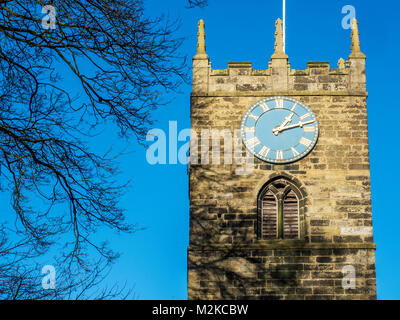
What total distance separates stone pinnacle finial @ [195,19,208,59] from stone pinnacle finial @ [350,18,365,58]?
13.9ft

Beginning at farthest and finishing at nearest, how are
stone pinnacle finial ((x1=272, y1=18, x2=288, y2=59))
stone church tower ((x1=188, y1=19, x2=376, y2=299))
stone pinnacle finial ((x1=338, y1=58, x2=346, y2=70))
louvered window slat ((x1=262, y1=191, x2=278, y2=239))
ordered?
stone pinnacle finial ((x1=272, y1=18, x2=288, y2=59)) → stone pinnacle finial ((x1=338, y1=58, x2=346, y2=70)) → louvered window slat ((x1=262, y1=191, x2=278, y2=239)) → stone church tower ((x1=188, y1=19, x2=376, y2=299))

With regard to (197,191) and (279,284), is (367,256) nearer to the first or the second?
(279,284)

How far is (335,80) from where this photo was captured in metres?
22.3

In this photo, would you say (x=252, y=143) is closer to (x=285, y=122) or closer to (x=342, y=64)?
(x=285, y=122)

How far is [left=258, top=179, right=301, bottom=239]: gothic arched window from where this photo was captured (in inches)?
833

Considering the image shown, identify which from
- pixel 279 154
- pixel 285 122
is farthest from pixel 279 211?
pixel 285 122

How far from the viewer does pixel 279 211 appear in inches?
839

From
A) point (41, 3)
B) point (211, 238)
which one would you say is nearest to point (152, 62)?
point (41, 3)

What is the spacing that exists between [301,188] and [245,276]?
2.86 m

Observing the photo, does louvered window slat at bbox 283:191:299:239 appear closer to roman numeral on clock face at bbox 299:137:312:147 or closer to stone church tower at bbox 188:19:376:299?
stone church tower at bbox 188:19:376:299

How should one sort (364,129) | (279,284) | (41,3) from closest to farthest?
1. (41,3)
2. (279,284)
3. (364,129)

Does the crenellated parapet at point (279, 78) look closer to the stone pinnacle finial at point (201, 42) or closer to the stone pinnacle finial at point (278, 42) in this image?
the stone pinnacle finial at point (201, 42)

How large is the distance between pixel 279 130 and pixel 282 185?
4.98ft

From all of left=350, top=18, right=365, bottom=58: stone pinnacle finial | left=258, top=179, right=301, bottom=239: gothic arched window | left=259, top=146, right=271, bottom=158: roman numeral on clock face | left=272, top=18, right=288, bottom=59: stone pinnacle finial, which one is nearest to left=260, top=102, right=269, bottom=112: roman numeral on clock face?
left=259, top=146, right=271, bottom=158: roman numeral on clock face
